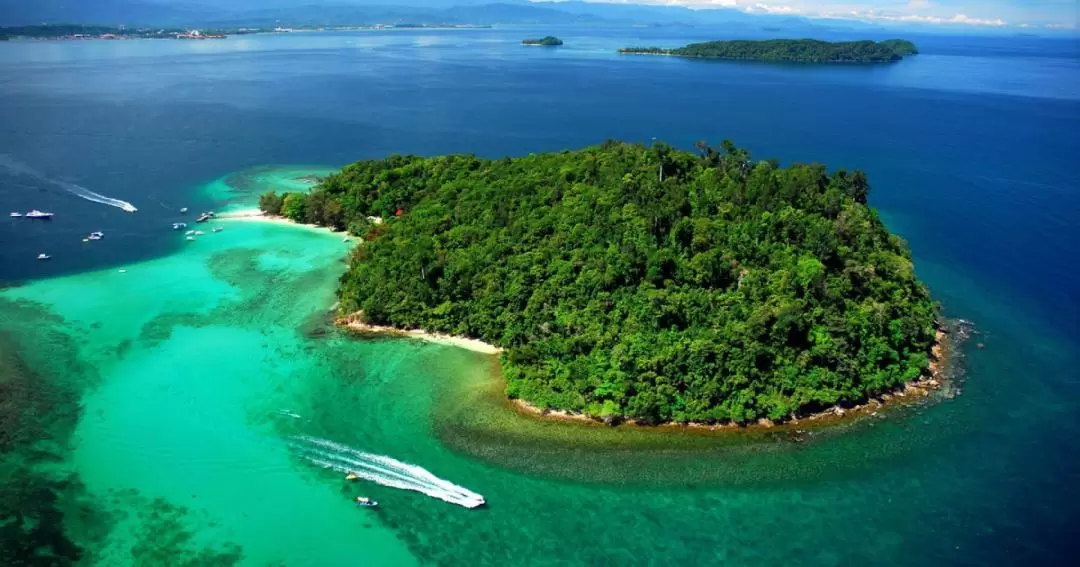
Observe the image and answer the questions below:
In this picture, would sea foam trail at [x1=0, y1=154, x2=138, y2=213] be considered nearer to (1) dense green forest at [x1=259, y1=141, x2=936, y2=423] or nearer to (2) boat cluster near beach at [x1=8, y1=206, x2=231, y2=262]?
(2) boat cluster near beach at [x1=8, y1=206, x2=231, y2=262]

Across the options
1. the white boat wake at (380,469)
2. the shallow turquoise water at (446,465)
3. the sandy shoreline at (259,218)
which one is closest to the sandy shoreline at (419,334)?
the shallow turquoise water at (446,465)

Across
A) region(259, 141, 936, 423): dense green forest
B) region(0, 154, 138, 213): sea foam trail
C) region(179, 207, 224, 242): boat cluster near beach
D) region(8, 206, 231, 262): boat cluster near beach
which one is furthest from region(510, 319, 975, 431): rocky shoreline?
region(0, 154, 138, 213): sea foam trail

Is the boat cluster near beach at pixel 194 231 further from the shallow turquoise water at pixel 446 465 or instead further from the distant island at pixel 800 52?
the distant island at pixel 800 52

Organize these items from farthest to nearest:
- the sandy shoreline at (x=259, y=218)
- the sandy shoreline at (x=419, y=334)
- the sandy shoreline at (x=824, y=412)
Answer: the sandy shoreline at (x=259, y=218) < the sandy shoreline at (x=419, y=334) < the sandy shoreline at (x=824, y=412)

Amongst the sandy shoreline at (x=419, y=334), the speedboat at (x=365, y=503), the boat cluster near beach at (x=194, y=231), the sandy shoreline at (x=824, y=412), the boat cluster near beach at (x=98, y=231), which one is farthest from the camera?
the boat cluster near beach at (x=194, y=231)

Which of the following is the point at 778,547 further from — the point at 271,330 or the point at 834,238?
the point at 271,330
